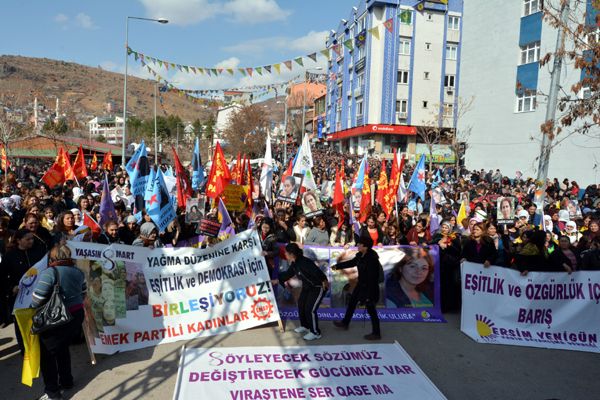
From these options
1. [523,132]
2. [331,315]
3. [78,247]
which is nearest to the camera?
[78,247]

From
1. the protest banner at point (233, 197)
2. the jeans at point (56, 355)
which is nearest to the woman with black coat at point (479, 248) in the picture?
the protest banner at point (233, 197)

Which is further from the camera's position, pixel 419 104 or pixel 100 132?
pixel 100 132

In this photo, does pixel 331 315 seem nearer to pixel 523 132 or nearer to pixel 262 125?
pixel 523 132

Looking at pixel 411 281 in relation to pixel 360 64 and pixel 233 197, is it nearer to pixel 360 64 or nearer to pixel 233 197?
pixel 233 197

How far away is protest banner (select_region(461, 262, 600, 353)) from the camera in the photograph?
6.36 m

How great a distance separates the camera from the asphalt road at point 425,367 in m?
4.96

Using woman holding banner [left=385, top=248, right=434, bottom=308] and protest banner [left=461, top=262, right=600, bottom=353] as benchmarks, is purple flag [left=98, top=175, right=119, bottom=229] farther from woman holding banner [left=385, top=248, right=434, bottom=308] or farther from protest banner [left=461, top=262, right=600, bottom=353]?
protest banner [left=461, top=262, right=600, bottom=353]

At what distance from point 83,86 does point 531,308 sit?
498 feet

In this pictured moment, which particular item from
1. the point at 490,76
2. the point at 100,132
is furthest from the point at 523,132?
the point at 100,132

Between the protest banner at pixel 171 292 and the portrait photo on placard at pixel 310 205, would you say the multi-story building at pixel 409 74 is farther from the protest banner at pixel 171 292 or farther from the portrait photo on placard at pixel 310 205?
the protest banner at pixel 171 292

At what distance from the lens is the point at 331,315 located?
707 centimetres

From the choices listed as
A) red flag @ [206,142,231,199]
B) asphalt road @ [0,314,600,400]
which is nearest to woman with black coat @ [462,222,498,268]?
asphalt road @ [0,314,600,400]

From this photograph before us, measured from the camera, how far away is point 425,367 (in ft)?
18.2

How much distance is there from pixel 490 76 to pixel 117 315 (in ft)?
92.3
